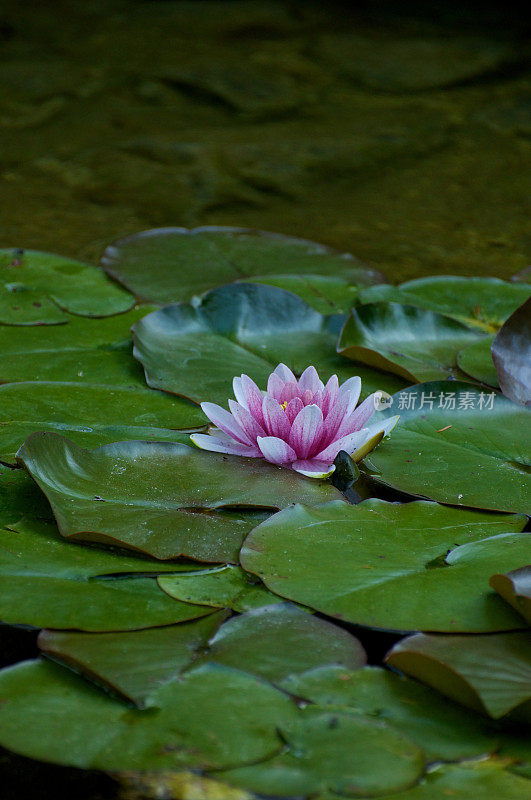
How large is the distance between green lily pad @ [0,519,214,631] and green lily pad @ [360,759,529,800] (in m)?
0.37

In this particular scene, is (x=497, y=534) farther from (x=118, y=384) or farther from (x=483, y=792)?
(x=118, y=384)

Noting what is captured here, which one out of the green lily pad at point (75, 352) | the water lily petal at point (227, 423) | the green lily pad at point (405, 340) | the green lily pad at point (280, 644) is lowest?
the green lily pad at point (75, 352)

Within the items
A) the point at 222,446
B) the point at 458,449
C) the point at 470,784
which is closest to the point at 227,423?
the point at 222,446

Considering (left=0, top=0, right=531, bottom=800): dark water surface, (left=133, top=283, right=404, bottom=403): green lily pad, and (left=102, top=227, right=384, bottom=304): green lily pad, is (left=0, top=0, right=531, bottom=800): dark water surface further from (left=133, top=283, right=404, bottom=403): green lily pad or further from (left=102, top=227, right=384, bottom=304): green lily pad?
(left=133, top=283, right=404, bottom=403): green lily pad

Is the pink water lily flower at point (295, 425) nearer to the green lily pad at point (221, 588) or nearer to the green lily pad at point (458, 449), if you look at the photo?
the green lily pad at point (458, 449)

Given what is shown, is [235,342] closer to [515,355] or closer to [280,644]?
[515,355]

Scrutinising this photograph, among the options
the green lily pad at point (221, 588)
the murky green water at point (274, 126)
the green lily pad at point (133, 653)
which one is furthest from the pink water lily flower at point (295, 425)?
the murky green water at point (274, 126)

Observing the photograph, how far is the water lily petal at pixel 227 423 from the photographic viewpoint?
143 cm

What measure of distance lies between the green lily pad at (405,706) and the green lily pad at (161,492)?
26 cm

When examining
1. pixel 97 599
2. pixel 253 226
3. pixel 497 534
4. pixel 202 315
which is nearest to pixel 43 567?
pixel 97 599

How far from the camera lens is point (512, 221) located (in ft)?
9.67

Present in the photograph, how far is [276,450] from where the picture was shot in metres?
1.39

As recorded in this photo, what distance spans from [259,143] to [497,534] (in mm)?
2638

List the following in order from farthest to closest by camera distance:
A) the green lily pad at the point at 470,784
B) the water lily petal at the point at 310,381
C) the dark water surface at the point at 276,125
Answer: the dark water surface at the point at 276,125 < the water lily petal at the point at 310,381 < the green lily pad at the point at 470,784
